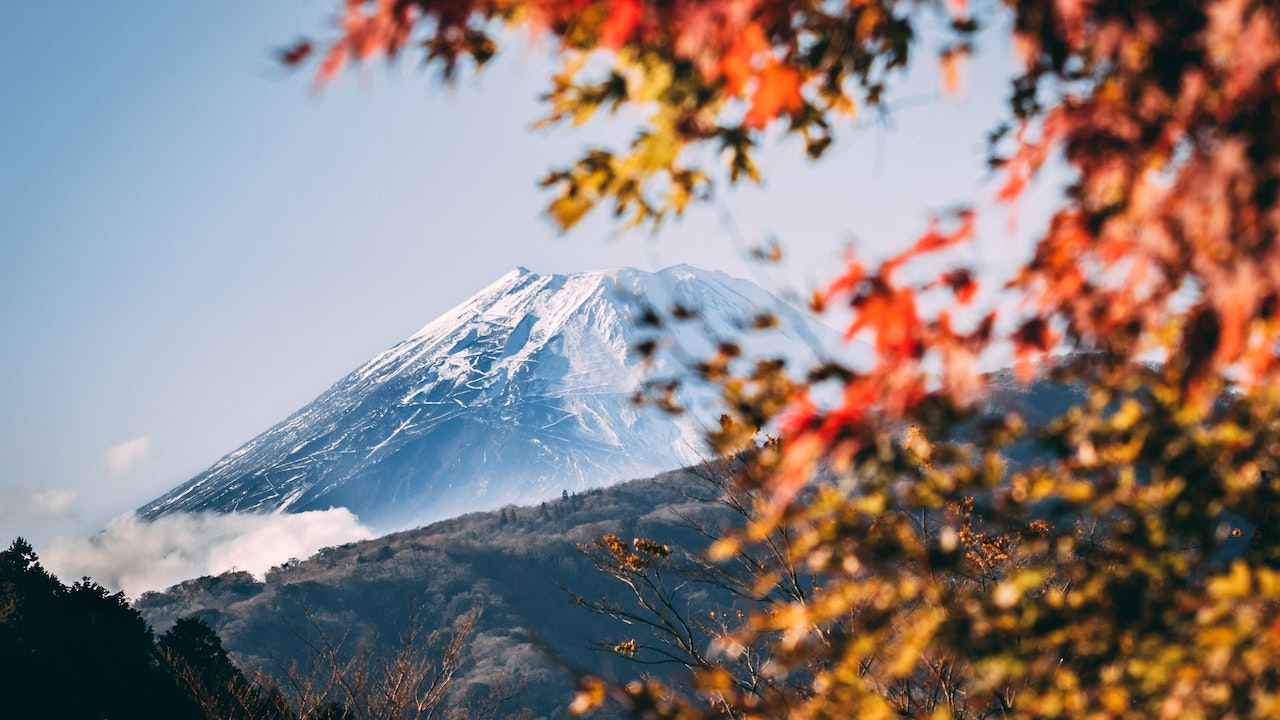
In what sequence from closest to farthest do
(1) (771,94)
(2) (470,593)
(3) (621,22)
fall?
(3) (621,22)
(1) (771,94)
(2) (470,593)

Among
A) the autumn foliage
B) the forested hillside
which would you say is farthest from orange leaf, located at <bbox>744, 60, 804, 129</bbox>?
the forested hillside

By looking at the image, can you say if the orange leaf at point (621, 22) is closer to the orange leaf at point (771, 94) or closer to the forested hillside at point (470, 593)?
the orange leaf at point (771, 94)

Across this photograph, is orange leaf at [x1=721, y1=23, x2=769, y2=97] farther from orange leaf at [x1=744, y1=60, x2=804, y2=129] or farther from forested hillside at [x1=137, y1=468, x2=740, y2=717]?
forested hillside at [x1=137, y1=468, x2=740, y2=717]

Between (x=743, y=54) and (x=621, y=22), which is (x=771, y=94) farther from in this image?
(x=621, y=22)

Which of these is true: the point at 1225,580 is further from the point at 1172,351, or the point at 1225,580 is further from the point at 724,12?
the point at 724,12

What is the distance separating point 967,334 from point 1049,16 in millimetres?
704

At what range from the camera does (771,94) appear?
175 centimetres

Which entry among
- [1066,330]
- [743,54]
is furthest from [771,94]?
[1066,330]

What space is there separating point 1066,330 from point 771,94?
87 centimetres

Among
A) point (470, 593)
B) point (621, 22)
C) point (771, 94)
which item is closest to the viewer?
point (621, 22)

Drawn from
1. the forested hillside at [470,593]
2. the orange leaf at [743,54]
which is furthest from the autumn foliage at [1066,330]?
the forested hillside at [470,593]

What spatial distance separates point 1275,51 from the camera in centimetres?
137

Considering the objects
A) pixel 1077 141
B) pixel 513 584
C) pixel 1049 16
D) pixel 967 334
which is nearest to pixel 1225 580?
pixel 967 334

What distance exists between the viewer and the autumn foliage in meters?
1.47
